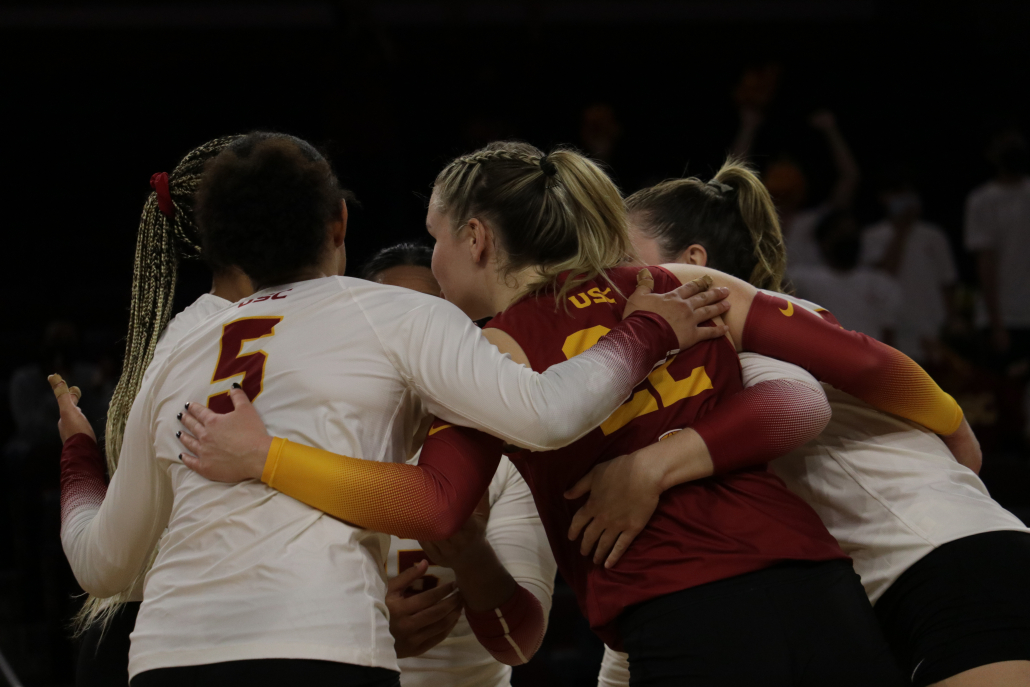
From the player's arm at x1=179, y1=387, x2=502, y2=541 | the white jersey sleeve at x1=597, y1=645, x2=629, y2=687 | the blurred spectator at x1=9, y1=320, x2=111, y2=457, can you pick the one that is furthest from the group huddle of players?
the blurred spectator at x1=9, y1=320, x2=111, y2=457

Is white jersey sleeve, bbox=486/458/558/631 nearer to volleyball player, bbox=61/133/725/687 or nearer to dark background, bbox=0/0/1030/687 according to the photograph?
volleyball player, bbox=61/133/725/687

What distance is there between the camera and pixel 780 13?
314 inches

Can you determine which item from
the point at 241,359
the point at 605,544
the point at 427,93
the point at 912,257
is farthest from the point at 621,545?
the point at 427,93

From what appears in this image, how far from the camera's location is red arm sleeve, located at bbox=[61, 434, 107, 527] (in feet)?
5.42

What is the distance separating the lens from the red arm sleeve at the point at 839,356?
166 cm

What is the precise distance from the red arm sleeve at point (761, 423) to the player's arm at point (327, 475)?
Answer: 0.39m

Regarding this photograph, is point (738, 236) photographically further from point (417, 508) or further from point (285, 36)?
point (285, 36)

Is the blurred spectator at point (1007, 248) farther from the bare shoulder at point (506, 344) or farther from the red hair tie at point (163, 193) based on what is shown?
the red hair tie at point (163, 193)

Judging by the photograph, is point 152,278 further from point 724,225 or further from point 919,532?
point 919,532

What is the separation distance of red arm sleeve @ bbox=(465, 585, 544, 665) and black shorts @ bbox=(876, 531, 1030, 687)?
0.59 m

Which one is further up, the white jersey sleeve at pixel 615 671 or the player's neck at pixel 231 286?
the player's neck at pixel 231 286

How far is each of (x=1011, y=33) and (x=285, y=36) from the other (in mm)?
5443

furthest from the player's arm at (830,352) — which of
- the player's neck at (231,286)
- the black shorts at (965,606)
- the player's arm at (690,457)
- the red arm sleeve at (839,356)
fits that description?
the player's neck at (231,286)

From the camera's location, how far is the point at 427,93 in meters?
6.87
